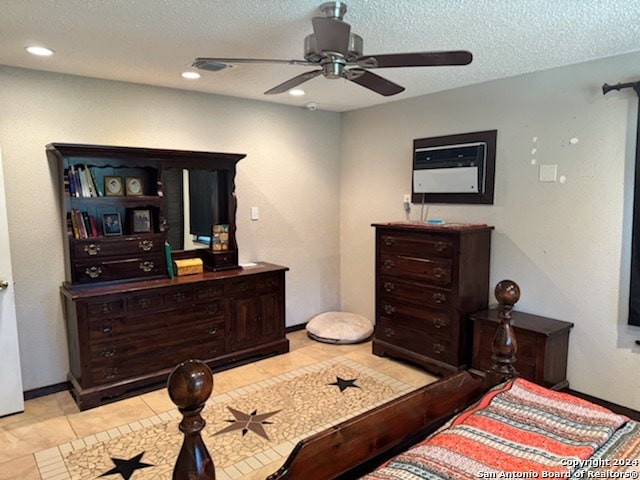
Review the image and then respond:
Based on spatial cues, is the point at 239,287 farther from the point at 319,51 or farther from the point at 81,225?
the point at 319,51

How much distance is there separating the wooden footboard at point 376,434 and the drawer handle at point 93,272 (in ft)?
8.43

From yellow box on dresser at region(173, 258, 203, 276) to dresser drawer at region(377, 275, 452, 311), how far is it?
1580mm

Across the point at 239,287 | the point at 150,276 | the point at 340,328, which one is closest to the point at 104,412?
the point at 150,276

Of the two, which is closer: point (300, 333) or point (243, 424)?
point (243, 424)

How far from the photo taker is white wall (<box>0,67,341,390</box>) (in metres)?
3.17

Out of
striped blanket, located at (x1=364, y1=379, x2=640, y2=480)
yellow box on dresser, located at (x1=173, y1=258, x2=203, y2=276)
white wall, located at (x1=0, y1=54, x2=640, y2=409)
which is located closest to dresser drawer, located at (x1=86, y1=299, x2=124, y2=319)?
white wall, located at (x1=0, y1=54, x2=640, y2=409)

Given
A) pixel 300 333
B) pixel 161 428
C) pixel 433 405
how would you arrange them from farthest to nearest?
pixel 300 333 < pixel 161 428 < pixel 433 405

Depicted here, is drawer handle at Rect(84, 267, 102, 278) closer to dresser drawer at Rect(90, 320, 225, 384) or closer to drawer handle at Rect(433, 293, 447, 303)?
dresser drawer at Rect(90, 320, 225, 384)

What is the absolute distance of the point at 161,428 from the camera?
2830mm

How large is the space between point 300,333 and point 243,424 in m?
1.88

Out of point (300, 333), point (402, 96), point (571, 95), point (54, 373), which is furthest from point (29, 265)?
point (571, 95)

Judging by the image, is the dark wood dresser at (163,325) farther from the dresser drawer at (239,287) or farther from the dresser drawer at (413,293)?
the dresser drawer at (413,293)

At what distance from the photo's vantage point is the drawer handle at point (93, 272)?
129 inches

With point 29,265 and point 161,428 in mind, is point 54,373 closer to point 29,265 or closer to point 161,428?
point 29,265
